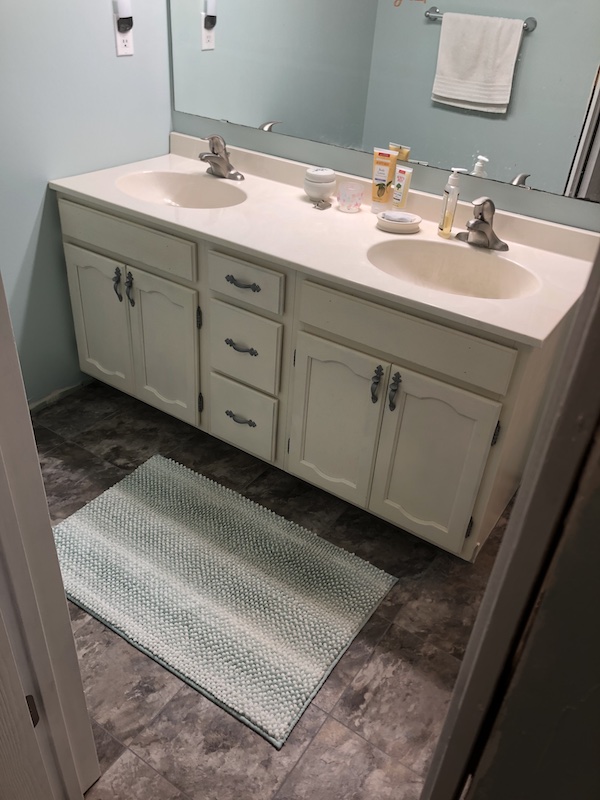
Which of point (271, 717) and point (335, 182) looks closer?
point (271, 717)

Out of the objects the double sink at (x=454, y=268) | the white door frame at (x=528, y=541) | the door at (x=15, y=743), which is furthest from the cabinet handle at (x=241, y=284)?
the white door frame at (x=528, y=541)

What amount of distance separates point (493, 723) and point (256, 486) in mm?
1560

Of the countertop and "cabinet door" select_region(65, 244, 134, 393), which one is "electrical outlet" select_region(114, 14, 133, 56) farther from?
"cabinet door" select_region(65, 244, 134, 393)

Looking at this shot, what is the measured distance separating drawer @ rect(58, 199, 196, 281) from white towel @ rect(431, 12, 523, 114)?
2.85 feet

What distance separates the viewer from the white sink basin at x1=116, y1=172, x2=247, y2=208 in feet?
6.98

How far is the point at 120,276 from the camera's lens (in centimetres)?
201

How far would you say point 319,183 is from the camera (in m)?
1.95

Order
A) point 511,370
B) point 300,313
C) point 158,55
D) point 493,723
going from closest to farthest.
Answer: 1. point 493,723
2. point 511,370
3. point 300,313
4. point 158,55

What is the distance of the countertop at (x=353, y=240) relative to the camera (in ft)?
4.69

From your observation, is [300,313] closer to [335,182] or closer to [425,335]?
[425,335]

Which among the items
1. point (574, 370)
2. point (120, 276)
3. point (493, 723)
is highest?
point (574, 370)

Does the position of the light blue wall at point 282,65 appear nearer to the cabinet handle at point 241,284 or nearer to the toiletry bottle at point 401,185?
the toiletry bottle at point 401,185

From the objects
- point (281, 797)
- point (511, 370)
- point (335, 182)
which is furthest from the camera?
point (335, 182)

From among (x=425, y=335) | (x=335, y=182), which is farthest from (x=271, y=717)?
(x=335, y=182)
